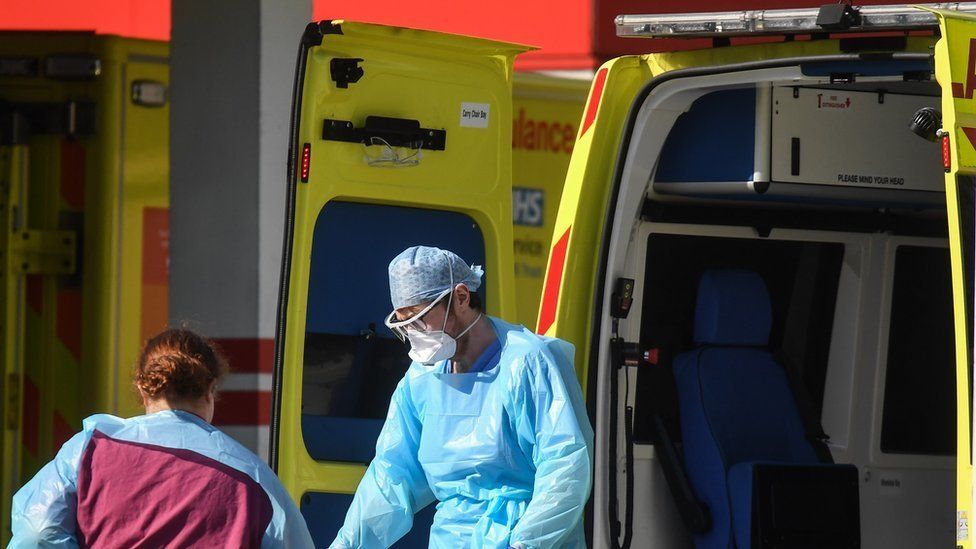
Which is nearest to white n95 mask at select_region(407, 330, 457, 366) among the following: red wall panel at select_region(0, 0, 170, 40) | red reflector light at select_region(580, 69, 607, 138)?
red reflector light at select_region(580, 69, 607, 138)

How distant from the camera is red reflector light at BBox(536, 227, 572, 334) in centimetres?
444

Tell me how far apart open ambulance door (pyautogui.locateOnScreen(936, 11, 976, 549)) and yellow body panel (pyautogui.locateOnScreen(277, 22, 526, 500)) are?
159 cm

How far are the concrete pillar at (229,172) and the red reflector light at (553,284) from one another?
2208 millimetres

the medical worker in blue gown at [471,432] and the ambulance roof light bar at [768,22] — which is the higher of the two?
the ambulance roof light bar at [768,22]

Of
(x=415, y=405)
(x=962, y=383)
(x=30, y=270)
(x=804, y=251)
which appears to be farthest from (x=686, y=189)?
(x=30, y=270)

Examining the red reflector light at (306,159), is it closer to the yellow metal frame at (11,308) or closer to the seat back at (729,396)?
the seat back at (729,396)

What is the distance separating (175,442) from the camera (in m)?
3.11

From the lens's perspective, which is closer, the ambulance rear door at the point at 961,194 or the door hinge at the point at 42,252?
the ambulance rear door at the point at 961,194

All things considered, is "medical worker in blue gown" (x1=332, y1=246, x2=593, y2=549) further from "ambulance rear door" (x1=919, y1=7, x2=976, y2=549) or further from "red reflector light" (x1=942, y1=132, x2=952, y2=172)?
"red reflector light" (x1=942, y1=132, x2=952, y2=172)

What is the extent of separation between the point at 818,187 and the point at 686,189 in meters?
0.38

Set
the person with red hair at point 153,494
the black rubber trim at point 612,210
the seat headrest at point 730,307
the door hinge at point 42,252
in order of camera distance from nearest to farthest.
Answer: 1. the person with red hair at point 153,494
2. the black rubber trim at point 612,210
3. the seat headrest at point 730,307
4. the door hinge at point 42,252

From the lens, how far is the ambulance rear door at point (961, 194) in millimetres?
3270

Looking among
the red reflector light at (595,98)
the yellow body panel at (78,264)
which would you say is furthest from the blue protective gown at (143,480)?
the yellow body panel at (78,264)

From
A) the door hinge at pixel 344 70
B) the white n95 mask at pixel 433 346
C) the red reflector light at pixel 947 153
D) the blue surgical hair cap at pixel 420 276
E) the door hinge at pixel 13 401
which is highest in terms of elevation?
the door hinge at pixel 344 70
